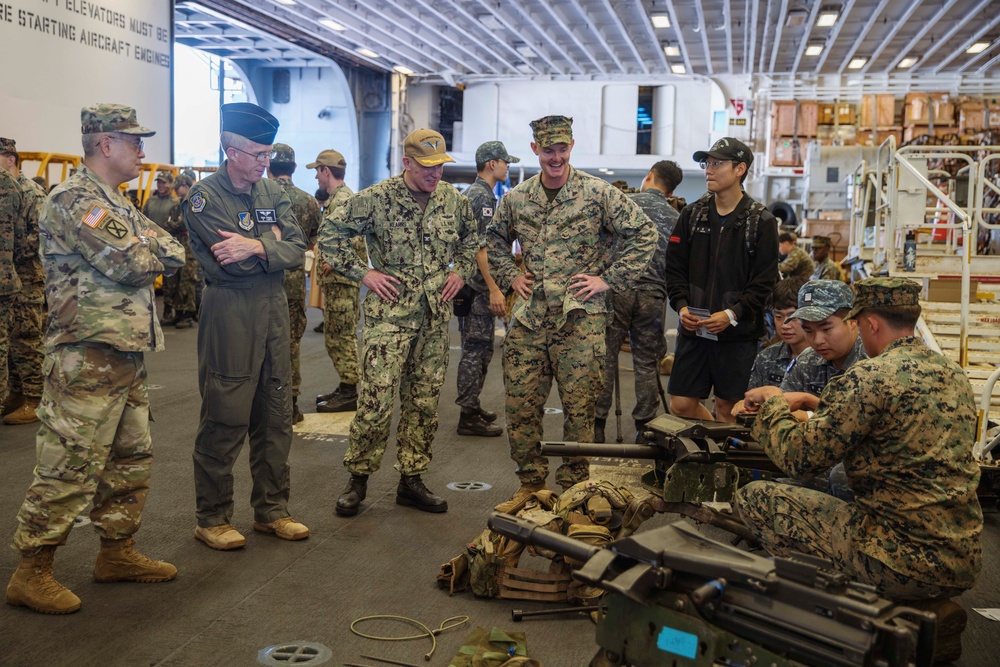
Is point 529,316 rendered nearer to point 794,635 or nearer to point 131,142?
point 131,142

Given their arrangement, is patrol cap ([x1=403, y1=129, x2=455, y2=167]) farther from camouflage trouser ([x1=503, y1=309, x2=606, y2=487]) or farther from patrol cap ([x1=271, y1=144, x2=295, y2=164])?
patrol cap ([x1=271, y1=144, x2=295, y2=164])

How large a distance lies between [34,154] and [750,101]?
52.8 feet

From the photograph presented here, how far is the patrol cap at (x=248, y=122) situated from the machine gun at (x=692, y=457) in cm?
175

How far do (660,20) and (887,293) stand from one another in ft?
49.7

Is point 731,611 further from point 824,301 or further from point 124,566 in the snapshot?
point 124,566

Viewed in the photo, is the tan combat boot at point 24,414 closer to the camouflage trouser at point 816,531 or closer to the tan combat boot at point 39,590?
A: the tan combat boot at point 39,590

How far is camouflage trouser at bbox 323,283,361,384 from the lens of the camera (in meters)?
6.05

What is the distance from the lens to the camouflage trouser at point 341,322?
19.9 ft

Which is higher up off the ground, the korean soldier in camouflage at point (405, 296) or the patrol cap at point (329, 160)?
the patrol cap at point (329, 160)

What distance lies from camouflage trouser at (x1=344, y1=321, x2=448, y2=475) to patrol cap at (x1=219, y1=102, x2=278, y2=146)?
982mm

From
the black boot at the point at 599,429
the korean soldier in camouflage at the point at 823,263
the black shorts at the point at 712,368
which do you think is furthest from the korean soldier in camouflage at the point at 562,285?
the korean soldier in camouflage at the point at 823,263

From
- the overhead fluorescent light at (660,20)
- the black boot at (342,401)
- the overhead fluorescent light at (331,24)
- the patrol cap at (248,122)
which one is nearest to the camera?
the patrol cap at (248,122)

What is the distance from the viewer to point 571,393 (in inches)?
163

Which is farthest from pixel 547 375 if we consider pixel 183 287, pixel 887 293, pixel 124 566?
pixel 183 287
